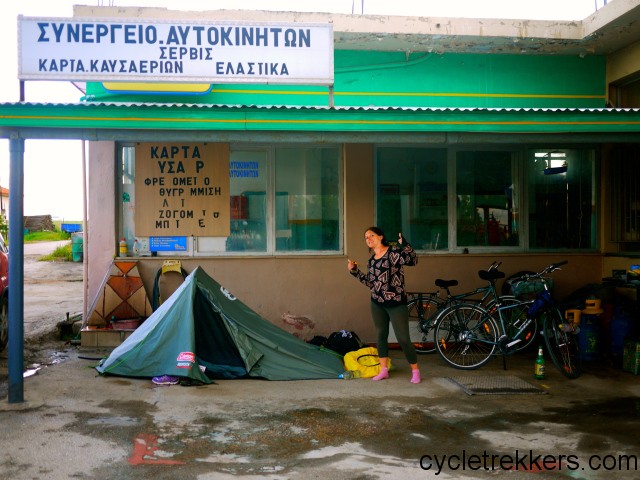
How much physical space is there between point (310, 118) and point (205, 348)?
2.95 metres

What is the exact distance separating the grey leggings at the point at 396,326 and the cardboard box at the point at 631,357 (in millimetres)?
2676

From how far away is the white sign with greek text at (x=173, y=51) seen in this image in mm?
7059

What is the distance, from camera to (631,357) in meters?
8.20

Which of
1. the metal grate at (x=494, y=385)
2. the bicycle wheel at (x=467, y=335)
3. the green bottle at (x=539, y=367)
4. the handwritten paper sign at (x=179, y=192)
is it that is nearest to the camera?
the metal grate at (x=494, y=385)

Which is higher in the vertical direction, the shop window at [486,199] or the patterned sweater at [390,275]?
the shop window at [486,199]

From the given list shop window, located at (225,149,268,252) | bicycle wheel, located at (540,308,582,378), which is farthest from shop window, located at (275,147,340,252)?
bicycle wheel, located at (540,308,582,378)

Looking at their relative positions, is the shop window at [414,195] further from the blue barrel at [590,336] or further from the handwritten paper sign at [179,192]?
the handwritten paper sign at [179,192]

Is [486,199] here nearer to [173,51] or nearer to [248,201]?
[248,201]

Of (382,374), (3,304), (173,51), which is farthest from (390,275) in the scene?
(3,304)

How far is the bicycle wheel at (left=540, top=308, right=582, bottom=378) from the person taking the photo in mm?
7919

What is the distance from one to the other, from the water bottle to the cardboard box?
3.25m

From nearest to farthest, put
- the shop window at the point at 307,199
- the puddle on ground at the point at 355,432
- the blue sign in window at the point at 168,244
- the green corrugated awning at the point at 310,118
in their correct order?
the puddle on ground at the point at 355,432 < the green corrugated awning at the point at 310,118 < the blue sign in window at the point at 168,244 < the shop window at the point at 307,199

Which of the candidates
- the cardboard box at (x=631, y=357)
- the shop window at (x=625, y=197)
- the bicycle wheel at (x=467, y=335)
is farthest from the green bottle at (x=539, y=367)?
the shop window at (x=625, y=197)

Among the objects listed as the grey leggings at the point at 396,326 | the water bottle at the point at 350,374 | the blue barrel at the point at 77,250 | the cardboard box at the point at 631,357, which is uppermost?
the blue barrel at the point at 77,250
